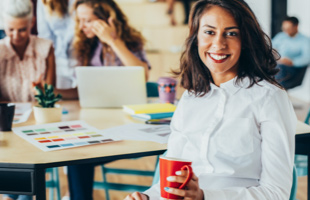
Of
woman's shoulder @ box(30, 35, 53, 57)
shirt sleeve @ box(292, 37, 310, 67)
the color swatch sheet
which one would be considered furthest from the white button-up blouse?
shirt sleeve @ box(292, 37, 310, 67)

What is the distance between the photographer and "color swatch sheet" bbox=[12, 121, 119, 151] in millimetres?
1611

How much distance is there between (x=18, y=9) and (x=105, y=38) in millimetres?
590

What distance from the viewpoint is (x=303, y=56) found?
19.1 feet

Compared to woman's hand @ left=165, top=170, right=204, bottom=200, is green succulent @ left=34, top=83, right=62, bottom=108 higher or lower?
higher

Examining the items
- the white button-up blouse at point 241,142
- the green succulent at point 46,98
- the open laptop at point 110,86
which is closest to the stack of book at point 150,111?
the open laptop at point 110,86

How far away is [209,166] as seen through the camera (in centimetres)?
139

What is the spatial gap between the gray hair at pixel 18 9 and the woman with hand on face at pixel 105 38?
0.33 meters

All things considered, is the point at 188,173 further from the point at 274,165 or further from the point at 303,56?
the point at 303,56

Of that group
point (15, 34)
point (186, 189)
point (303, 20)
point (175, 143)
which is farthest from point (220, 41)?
point (303, 20)

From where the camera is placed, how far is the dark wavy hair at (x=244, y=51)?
54.8 inches

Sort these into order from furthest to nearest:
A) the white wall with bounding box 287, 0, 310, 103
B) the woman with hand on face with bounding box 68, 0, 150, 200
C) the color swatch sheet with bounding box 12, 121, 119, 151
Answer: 1. the white wall with bounding box 287, 0, 310, 103
2. the woman with hand on face with bounding box 68, 0, 150, 200
3. the color swatch sheet with bounding box 12, 121, 119, 151

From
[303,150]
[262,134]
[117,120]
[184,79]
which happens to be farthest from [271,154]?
[117,120]

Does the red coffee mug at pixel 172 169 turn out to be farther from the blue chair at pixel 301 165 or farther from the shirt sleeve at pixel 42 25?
the shirt sleeve at pixel 42 25

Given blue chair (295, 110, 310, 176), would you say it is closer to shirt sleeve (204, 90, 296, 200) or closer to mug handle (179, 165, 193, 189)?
shirt sleeve (204, 90, 296, 200)
